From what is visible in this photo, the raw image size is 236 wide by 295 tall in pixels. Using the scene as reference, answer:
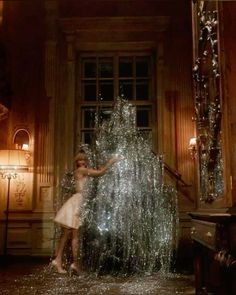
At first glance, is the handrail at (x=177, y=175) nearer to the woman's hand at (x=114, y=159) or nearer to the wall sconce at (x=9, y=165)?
the woman's hand at (x=114, y=159)

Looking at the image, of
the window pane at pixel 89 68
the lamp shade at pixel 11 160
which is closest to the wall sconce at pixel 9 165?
the lamp shade at pixel 11 160

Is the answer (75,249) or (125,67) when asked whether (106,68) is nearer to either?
(125,67)

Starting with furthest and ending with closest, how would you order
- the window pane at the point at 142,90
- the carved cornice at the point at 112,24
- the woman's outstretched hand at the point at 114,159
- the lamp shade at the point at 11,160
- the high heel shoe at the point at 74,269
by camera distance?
1. the window pane at the point at 142,90
2. the carved cornice at the point at 112,24
3. the lamp shade at the point at 11,160
4. the woman's outstretched hand at the point at 114,159
5. the high heel shoe at the point at 74,269

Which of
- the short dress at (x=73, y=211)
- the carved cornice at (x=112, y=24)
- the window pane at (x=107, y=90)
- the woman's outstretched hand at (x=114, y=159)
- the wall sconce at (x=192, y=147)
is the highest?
the carved cornice at (x=112, y=24)

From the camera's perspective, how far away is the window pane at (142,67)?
7.21 metres

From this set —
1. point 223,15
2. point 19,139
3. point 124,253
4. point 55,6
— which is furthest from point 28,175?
point 223,15

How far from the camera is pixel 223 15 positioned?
99.7 inches

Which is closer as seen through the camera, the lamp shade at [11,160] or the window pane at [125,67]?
the lamp shade at [11,160]

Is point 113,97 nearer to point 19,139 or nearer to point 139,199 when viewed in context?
point 19,139

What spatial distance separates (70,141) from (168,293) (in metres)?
3.58

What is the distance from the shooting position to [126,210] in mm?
5020

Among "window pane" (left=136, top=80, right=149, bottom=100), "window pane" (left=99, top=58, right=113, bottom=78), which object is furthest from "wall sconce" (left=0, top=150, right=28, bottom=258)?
"window pane" (left=136, top=80, right=149, bottom=100)

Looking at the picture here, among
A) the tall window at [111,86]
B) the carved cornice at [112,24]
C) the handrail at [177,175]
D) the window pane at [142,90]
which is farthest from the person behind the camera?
the window pane at [142,90]

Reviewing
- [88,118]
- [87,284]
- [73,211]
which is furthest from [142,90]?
[87,284]
